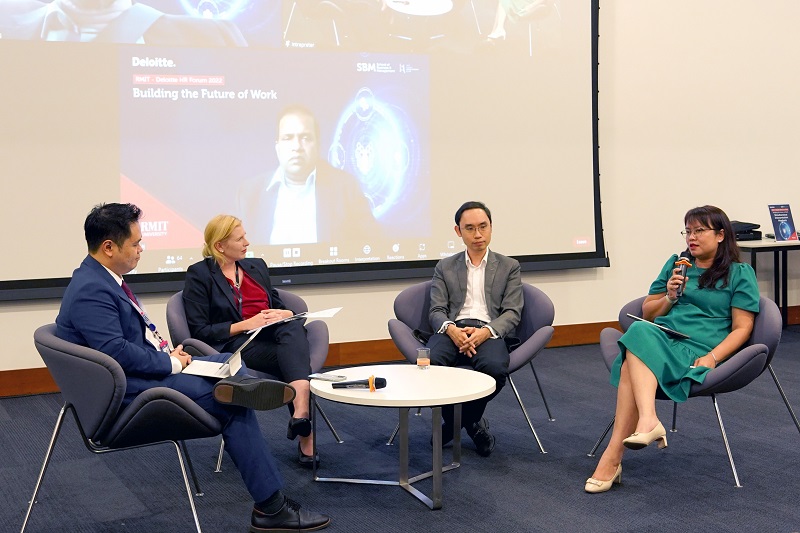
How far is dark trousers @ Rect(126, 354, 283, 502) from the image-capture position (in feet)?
10.1

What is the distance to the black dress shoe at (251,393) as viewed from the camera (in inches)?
116

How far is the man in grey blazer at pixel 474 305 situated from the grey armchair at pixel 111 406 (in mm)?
1438

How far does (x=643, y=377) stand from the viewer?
3.61 meters

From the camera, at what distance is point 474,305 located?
14.6 feet

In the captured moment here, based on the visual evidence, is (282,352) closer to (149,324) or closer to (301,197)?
(149,324)

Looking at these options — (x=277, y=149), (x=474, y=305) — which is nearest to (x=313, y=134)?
(x=277, y=149)

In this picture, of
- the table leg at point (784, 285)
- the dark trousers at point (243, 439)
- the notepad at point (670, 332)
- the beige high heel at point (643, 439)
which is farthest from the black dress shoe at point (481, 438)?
the table leg at point (784, 285)

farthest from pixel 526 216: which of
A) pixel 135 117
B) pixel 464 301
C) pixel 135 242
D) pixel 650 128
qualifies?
pixel 135 242

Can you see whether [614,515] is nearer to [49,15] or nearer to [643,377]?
[643,377]

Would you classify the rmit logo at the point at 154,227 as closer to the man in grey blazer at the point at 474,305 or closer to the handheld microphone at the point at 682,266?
the man in grey blazer at the point at 474,305

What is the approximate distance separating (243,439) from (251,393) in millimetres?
209

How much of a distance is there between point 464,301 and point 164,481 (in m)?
1.66

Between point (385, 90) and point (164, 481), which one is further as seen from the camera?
point (385, 90)

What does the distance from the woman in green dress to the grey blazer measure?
2.12ft
